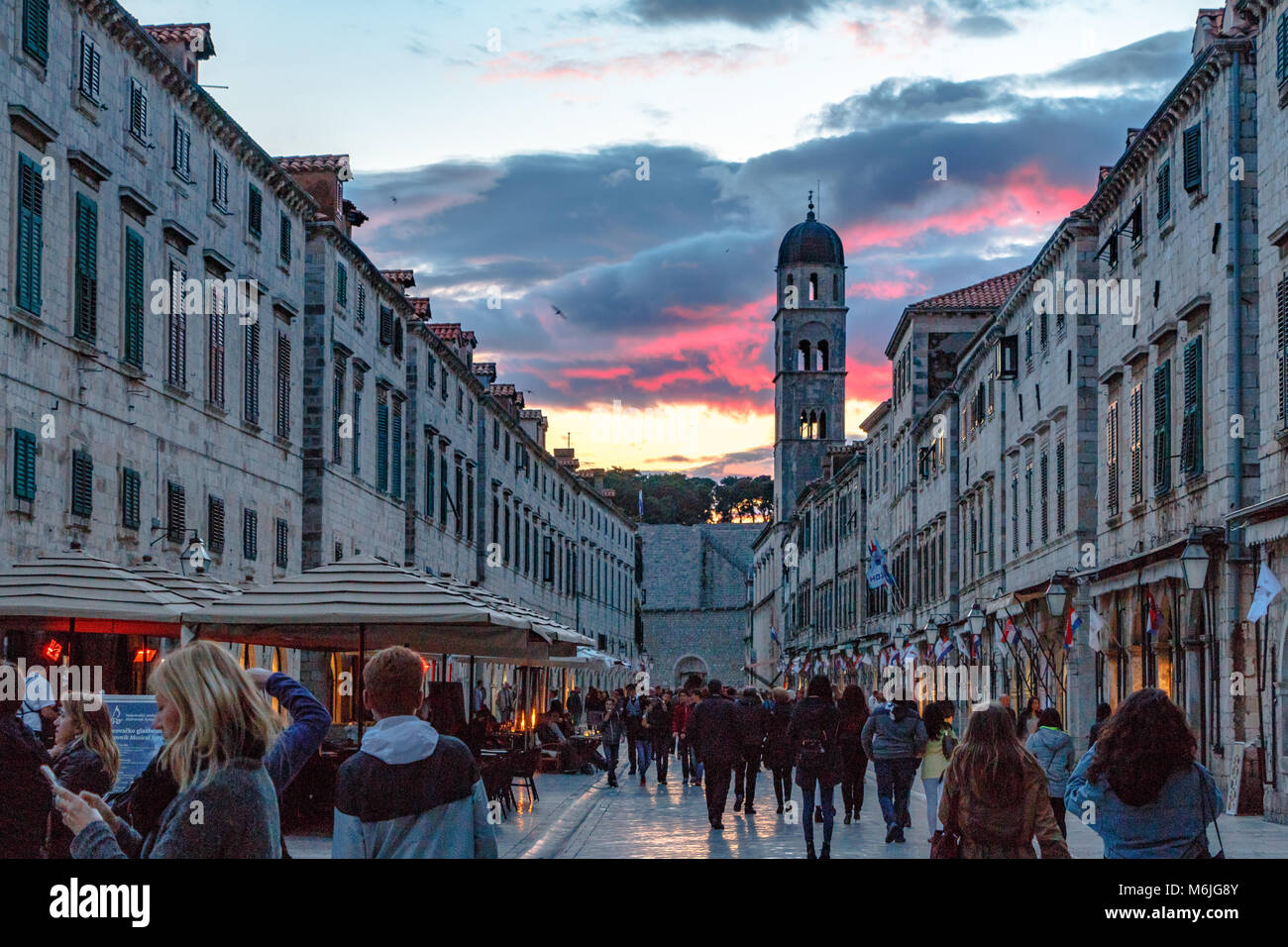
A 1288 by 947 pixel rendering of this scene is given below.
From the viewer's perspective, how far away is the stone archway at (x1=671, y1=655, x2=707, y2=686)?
116 m

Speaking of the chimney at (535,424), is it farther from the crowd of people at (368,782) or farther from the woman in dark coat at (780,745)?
the crowd of people at (368,782)

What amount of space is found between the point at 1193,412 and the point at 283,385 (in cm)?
1853

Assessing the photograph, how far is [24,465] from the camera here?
22.5 meters

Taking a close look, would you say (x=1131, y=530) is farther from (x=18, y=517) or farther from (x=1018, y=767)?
(x=1018, y=767)

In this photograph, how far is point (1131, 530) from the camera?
97.3 ft

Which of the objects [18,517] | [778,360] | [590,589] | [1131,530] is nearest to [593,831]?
[18,517]

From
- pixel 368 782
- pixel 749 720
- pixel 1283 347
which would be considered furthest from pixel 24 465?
pixel 368 782

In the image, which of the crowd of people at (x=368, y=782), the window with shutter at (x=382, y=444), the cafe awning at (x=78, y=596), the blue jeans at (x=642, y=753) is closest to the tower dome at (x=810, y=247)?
the window with shutter at (x=382, y=444)

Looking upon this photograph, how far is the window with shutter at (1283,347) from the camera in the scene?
21.9 metres

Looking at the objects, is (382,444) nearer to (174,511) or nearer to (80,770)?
(174,511)

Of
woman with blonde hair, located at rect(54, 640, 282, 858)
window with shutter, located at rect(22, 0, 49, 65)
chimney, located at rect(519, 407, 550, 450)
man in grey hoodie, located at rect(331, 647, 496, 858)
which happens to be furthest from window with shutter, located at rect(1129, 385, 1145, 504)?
chimney, located at rect(519, 407, 550, 450)

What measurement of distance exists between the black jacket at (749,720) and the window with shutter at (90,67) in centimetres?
1238

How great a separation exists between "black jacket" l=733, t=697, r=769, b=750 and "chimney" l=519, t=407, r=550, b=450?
51.0 metres
